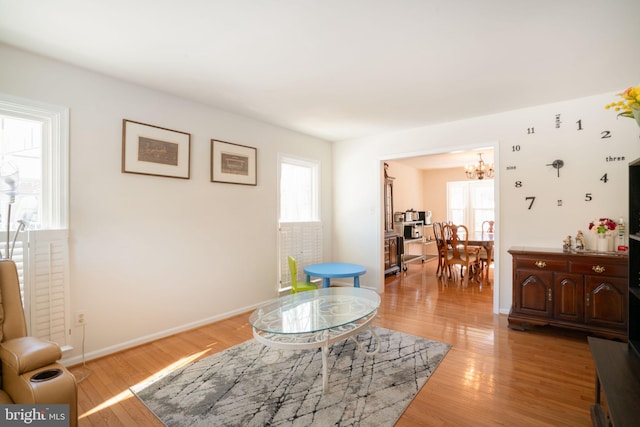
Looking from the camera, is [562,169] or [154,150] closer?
[154,150]

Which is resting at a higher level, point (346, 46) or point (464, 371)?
point (346, 46)

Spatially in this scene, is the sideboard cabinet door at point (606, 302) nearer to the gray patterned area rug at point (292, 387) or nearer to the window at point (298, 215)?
the gray patterned area rug at point (292, 387)

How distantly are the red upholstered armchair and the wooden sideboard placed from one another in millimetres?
3755

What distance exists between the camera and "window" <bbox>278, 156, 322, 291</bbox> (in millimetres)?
4367

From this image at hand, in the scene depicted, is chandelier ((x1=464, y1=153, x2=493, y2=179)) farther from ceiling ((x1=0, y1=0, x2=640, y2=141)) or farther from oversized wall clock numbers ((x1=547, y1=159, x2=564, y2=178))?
ceiling ((x1=0, y1=0, x2=640, y2=141))

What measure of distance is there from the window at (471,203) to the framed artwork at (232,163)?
5.96 m

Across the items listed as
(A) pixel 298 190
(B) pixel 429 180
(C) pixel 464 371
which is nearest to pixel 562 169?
(C) pixel 464 371

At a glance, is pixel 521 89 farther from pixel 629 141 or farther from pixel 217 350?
pixel 217 350

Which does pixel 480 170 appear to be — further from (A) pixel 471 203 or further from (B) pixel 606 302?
(B) pixel 606 302

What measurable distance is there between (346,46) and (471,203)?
690cm

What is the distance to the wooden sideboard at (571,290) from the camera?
9.19 ft

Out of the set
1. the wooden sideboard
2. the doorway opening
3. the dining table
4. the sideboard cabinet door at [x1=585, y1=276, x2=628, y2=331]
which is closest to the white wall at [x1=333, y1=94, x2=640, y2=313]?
the wooden sideboard

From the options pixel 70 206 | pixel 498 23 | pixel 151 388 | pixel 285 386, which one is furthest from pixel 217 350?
pixel 498 23

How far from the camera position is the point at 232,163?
374 centimetres
